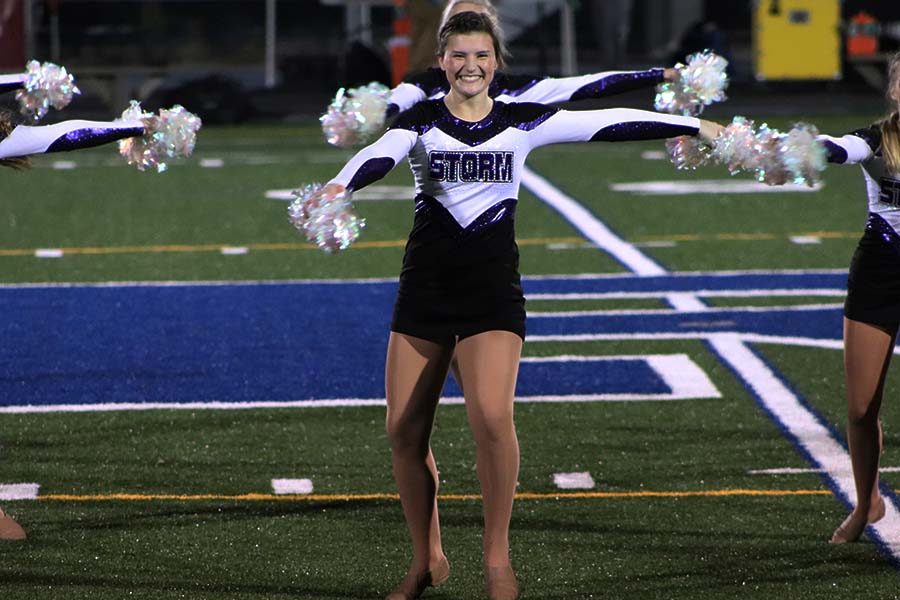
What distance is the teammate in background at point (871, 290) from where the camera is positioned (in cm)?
518

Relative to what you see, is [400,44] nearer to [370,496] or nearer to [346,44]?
[346,44]

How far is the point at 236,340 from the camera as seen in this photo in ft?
30.1

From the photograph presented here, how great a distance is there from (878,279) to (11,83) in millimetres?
2640

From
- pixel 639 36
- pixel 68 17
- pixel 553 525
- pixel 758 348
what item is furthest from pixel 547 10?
pixel 553 525

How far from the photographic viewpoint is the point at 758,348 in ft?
28.9

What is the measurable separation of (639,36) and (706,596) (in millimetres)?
25542

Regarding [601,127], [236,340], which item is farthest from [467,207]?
[236,340]

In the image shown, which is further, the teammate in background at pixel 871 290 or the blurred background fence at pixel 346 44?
the blurred background fence at pixel 346 44

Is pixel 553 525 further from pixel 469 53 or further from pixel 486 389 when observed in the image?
pixel 469 53

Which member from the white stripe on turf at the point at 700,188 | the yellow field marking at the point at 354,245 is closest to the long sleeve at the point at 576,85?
the yellow field marking at the point at 354,245

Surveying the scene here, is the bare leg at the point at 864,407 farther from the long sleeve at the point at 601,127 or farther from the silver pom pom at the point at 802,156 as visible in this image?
the long sleeve at the point at 601,127

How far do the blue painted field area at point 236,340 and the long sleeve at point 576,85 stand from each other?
215 centimetres

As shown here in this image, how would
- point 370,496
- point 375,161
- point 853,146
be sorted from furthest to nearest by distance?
1. point 370,496
2. point 853,146
3. point 375,161

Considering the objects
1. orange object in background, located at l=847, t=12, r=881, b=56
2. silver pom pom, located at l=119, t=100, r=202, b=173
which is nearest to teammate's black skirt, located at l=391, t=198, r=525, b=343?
silver pom pom, located at l=119, t=100, r=202, b=173
